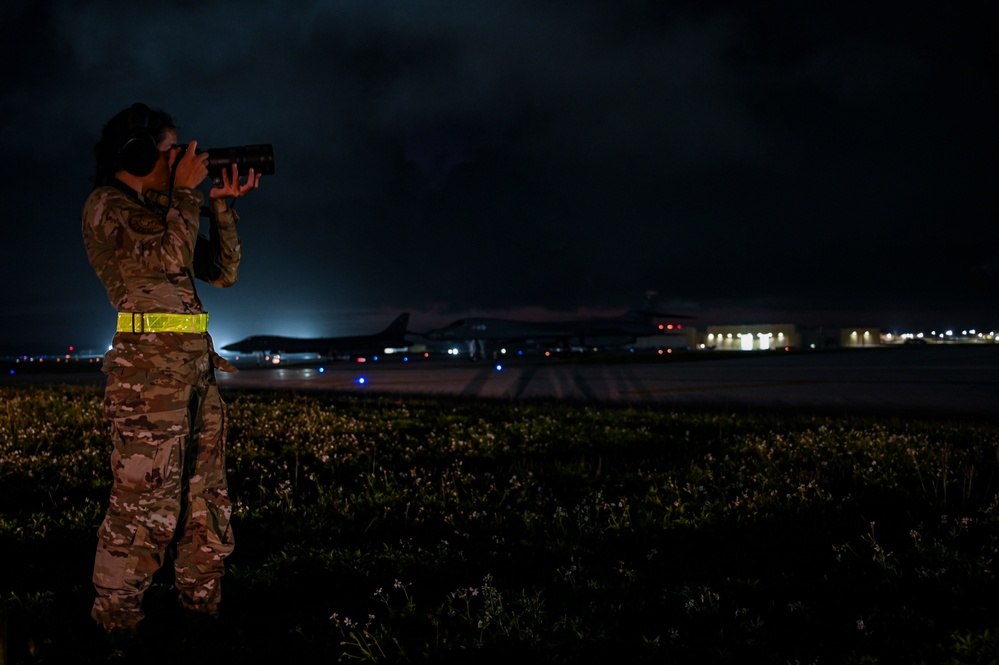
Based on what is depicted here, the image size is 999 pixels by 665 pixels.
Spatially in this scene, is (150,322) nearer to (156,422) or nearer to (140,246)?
(140,246)

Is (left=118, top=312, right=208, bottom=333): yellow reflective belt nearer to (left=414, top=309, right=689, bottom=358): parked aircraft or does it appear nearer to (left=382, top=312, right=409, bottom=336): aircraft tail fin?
(left=414, top=309, right=689, bottom=358): parked aircraft

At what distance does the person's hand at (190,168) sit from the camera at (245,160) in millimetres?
47

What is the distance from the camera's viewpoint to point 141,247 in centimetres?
306

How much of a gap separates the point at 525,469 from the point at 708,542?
252cm

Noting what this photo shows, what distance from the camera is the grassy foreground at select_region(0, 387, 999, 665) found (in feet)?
9.30

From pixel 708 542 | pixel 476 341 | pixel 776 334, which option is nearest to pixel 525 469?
pixel 708 542

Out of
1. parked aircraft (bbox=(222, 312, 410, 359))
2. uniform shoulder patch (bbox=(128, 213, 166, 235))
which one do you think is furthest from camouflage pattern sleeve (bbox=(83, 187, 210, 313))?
parked aircraft (bbox=(222, 312, 410, 359))

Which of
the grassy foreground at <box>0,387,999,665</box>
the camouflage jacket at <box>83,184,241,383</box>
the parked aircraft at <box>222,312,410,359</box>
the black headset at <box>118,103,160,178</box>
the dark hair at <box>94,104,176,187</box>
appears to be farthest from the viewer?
the parked aircraft at <box>222,312,410,359</box>

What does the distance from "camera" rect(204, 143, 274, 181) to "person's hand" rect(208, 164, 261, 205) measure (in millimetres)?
29

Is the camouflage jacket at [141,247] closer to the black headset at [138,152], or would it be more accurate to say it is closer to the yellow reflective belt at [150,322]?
the yellow reflective belt at [150,322]

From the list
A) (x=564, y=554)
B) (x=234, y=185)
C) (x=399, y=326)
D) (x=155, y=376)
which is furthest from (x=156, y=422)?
(x=399, y=326)

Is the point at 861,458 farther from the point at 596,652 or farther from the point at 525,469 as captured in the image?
the point at 596,652

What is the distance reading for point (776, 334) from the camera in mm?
102812

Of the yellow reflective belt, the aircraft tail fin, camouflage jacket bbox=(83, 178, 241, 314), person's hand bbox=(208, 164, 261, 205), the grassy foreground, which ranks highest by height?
the aircraft tail fin
